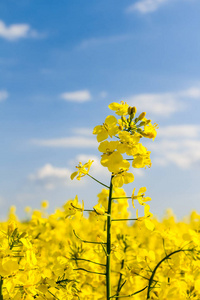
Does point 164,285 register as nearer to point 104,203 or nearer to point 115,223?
point 104,203

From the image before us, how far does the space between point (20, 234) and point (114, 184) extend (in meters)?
0.70

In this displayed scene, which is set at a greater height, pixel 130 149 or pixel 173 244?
pixel 130 149

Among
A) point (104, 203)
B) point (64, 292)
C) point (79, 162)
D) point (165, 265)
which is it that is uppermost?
point (79, 162)

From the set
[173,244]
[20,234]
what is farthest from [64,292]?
[173,244]

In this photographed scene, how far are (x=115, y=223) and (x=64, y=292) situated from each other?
1.24 metres

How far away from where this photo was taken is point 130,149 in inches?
95.4

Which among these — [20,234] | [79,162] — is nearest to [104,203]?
[79,162]

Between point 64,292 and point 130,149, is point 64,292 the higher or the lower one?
the lower one

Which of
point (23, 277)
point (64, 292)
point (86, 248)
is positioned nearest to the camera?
point (23, 277)

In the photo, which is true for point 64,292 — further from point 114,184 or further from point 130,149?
point 130,149

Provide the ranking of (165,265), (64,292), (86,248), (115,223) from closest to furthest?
(64,292)
(165,265)
(86,248)
(115,223)

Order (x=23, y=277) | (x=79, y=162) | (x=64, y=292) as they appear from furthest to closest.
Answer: (x=64, y=292)
(x=79, y=162)
(x=23, y=277)

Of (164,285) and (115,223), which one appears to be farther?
(115,223)

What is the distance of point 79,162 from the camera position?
8.44 ft
